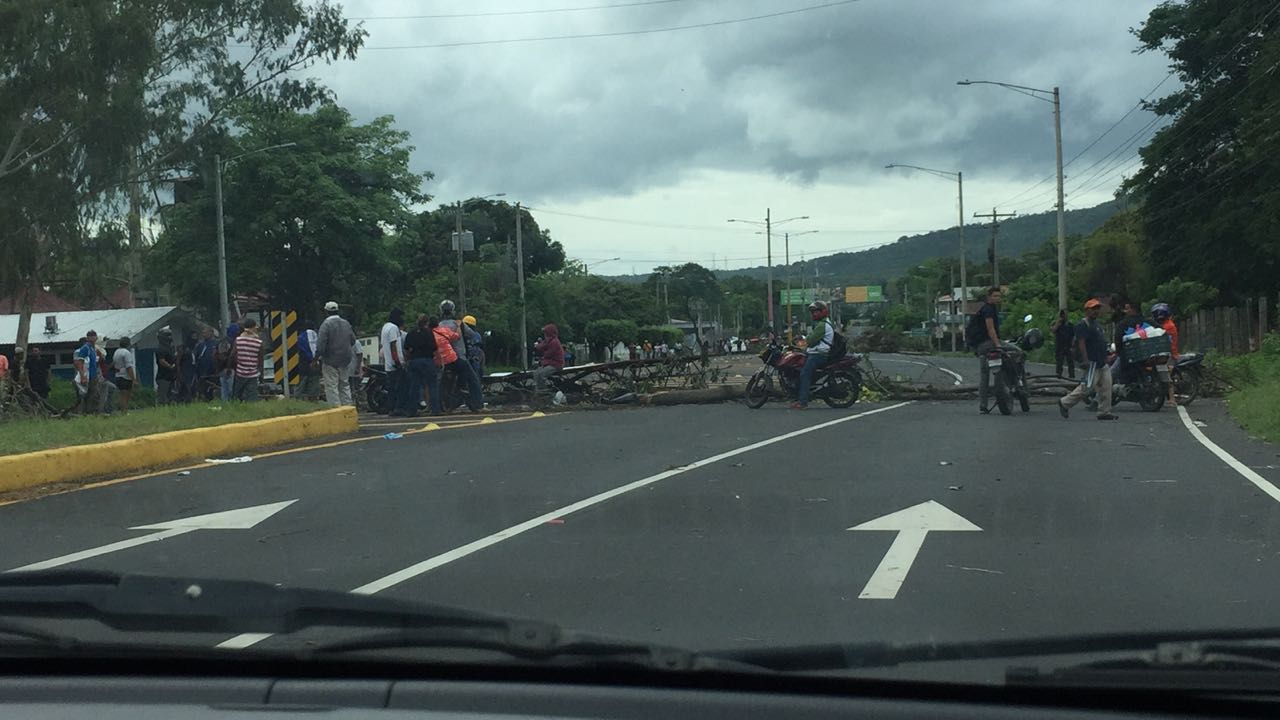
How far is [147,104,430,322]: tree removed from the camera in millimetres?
53156

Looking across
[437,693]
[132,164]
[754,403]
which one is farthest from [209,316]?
[437,693]

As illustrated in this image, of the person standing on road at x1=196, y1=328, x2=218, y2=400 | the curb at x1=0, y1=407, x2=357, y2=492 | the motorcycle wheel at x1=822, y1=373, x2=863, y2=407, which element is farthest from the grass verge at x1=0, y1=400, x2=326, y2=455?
the person standing on road at x1=196, y1=328, x2=218, y2=400

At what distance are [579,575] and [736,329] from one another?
168462mm

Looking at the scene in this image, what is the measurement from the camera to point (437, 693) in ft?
9.09

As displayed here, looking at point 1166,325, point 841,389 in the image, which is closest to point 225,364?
point 841,389

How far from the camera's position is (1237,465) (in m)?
11.9

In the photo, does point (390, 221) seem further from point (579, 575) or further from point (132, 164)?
point (579, 575)

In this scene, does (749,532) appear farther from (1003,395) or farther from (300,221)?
(300,221)

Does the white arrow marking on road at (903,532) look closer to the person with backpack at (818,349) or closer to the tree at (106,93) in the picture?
the person with backpack at (818,349)

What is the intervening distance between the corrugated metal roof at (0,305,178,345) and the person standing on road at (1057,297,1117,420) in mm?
42661

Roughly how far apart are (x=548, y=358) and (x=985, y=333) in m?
8.05

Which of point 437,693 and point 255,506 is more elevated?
point 437,693

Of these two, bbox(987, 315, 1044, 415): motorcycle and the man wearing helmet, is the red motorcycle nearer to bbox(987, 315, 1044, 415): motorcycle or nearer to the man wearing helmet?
bbox(987, 315, 1044, 415): motorcycle

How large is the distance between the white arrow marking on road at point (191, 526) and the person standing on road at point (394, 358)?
1122 cm
